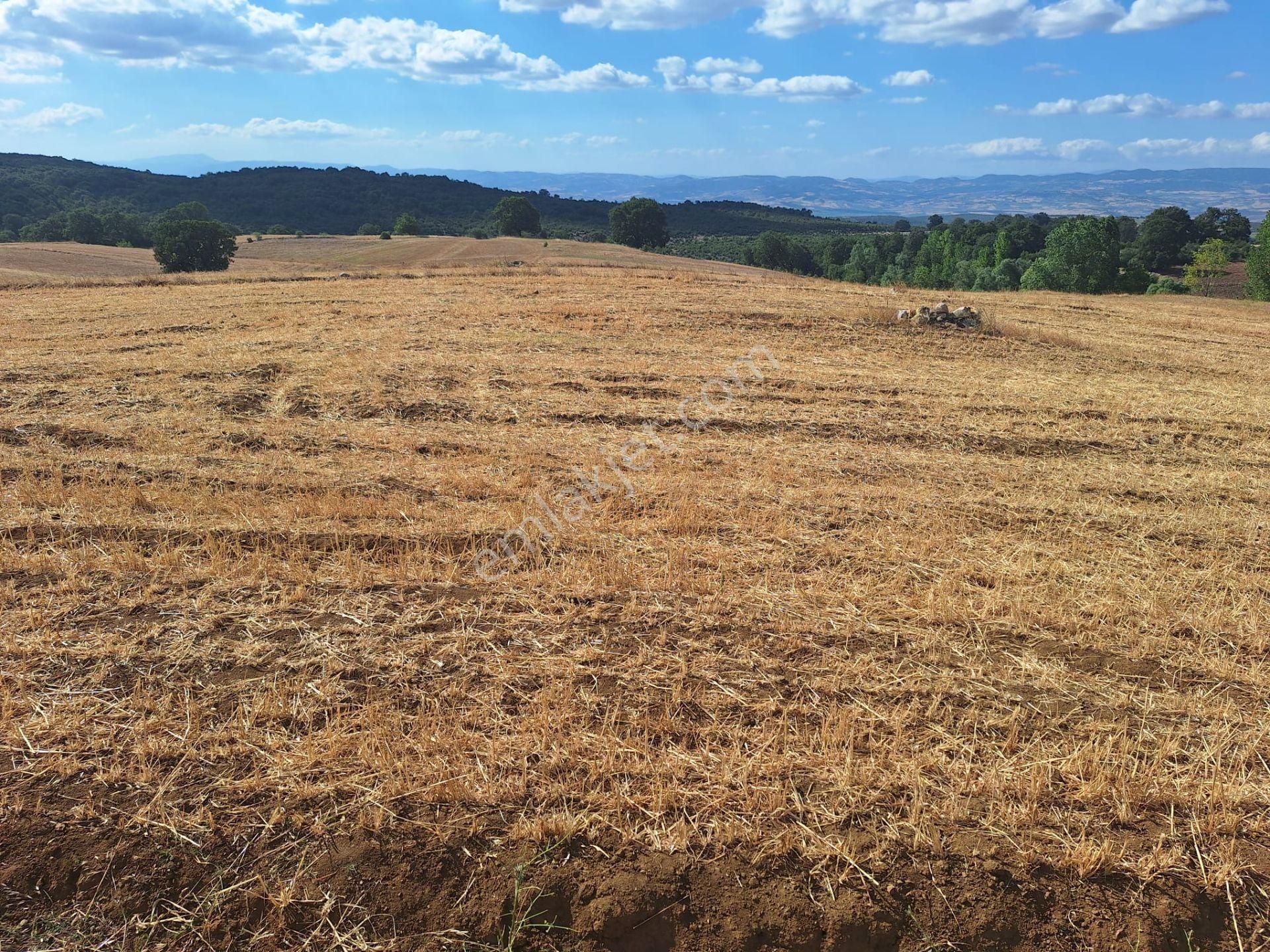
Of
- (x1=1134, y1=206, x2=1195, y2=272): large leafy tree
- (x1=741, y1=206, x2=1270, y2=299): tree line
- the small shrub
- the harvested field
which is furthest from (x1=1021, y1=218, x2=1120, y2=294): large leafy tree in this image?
(x1=1134, y1=206, x2=1195, y2=272): large leafy tree

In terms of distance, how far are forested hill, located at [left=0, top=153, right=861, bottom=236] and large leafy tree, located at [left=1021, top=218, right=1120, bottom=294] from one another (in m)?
71.9

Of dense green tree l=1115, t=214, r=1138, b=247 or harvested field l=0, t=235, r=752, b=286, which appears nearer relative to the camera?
harvested field l=0, t=235, r=752, b=286

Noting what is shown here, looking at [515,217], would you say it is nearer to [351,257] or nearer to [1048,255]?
[351,257]

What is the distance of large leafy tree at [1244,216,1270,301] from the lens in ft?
180

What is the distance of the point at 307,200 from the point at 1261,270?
13416 cm

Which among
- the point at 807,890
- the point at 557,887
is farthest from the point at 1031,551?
the point at 557,887

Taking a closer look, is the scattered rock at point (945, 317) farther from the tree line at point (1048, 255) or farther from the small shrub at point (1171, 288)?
the small shrub at point (1171, 288)

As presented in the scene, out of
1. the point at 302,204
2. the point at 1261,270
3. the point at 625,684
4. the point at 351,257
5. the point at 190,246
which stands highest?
the point at 302,204

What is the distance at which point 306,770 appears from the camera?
11.3ft

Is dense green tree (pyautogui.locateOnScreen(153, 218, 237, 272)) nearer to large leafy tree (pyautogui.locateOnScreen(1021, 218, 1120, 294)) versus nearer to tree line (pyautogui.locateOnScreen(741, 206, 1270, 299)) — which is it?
tree line (pyautogui.locateOnScreen(741, 206, 1270, 299))

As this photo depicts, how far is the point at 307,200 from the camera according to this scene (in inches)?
5089

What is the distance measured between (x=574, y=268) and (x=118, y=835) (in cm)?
3133

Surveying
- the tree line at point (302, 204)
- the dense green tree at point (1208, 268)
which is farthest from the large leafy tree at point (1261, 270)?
the tree line at point (302, 204)

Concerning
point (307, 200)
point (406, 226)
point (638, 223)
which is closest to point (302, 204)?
point (307, 200)
